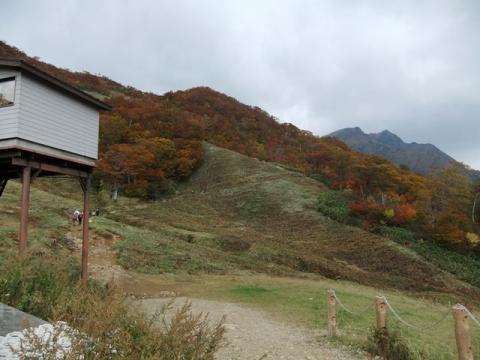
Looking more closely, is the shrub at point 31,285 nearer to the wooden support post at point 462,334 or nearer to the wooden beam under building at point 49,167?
the wooden support post at point 462,334

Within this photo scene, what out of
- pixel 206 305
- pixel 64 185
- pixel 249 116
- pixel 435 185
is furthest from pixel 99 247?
pixel 249 116

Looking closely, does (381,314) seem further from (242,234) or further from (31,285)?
(242,234)

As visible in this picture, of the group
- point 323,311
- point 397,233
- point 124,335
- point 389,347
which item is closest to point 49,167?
point 323,311

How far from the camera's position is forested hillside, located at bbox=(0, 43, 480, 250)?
40250mm

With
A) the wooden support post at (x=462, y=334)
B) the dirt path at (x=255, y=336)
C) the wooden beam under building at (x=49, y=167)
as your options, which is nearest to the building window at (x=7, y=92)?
the wooden beam under building at (x=49, y=167)

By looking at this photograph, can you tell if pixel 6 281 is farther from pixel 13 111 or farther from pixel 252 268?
pixel 252 268

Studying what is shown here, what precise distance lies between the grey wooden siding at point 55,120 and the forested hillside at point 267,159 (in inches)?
1158

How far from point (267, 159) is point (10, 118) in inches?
2109

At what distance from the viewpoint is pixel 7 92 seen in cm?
1337

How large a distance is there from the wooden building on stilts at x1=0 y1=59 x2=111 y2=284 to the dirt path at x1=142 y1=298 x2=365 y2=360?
19.2 feet

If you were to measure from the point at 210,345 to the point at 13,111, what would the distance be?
11567 millimetres

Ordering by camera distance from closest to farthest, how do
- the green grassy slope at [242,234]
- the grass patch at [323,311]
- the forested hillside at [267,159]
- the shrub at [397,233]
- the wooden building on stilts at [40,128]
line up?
the grass patch at [323,311] < the wooden building on stilts at [40,128] < the green grassy slope at [242,234] < the shrub at [397,233] < the forested hillside at [267,159]

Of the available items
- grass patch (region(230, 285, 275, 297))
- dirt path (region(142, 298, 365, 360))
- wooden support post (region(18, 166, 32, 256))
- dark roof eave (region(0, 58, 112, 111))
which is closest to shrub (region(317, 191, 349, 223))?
grass patch (region(230, 285, 275, 297))

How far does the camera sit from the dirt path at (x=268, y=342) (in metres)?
8.62
